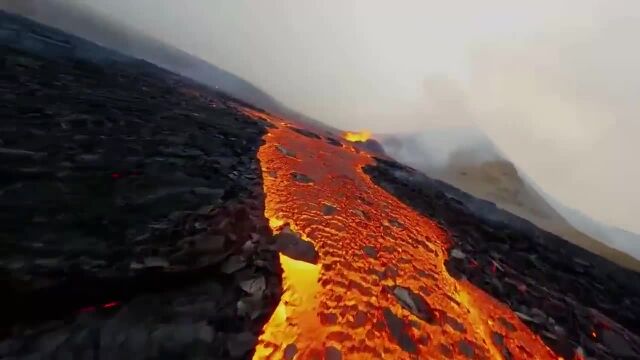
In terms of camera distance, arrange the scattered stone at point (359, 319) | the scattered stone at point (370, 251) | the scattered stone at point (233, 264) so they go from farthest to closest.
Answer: the scattered stone at point (370, 251) → the scattered stone at point (359, 319) → the scattered stone at point (233, 264)

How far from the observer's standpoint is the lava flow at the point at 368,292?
7.11 m

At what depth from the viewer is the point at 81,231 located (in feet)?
22.2

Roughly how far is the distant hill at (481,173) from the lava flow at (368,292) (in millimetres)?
43299

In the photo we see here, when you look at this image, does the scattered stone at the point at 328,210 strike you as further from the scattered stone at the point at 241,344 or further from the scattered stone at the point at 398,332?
the scattered stone at the point at 241,344

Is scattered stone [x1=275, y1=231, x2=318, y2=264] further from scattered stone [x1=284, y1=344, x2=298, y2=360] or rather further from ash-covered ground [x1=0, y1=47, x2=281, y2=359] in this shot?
scattered stone [x1=284, y1=344, x2=298, y2=360]

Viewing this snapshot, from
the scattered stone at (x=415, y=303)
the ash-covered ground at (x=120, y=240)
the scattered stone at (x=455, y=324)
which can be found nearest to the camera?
the ash-covered ground at (x=120, y=240)

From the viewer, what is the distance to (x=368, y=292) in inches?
336

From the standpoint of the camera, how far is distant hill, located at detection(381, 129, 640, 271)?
60.7 m

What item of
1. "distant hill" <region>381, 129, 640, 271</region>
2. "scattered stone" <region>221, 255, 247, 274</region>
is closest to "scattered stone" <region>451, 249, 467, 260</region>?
"scattered stone" <region>221, 255, 247, 274</region>

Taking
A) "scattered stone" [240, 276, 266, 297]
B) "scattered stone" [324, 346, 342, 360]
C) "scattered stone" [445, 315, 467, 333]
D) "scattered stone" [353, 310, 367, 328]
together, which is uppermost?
"scattered stone" [445, 315, 467, 333]

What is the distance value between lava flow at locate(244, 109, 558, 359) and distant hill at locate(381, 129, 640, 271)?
43299 mm

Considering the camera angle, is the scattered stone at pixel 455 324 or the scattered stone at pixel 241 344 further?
the scattered stone at pixel 455 324

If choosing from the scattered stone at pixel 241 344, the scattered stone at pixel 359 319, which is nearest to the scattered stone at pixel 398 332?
the scattered stone at pixel 359 319

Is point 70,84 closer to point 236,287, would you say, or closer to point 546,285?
point 236,287
